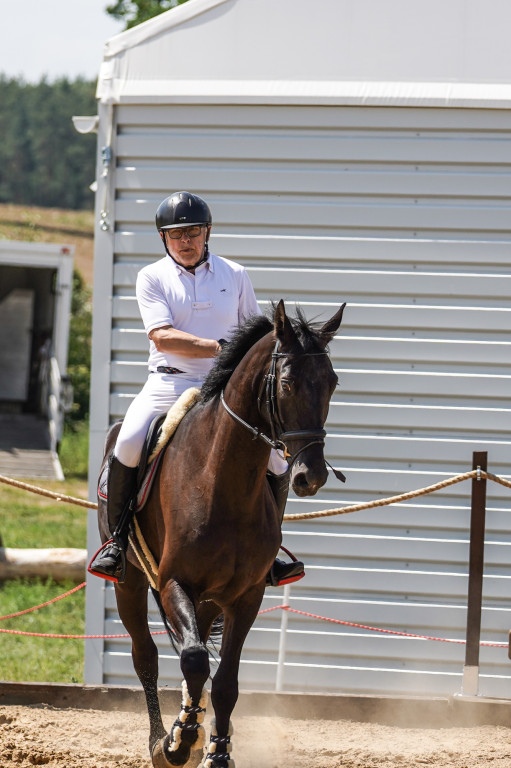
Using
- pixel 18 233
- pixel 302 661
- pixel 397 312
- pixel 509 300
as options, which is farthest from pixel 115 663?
pixel 18 233

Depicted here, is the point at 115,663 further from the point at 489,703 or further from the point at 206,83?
the point at 206,83

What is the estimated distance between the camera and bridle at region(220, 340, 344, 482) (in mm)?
3926

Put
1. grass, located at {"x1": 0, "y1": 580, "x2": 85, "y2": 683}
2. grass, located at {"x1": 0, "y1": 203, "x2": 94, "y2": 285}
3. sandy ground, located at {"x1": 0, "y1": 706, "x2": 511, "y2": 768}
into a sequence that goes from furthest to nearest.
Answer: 1. grass, located at {"x1": 0, "y1": 203, "x2": 94, "y2": 285}
2. grass, located at {"x1": 0, "y1": 580, "x2": 85, "y2": 683}
3. sandy ground, located at {"x1": 0, "y1": 706, "x2": 511, "y2": 768}

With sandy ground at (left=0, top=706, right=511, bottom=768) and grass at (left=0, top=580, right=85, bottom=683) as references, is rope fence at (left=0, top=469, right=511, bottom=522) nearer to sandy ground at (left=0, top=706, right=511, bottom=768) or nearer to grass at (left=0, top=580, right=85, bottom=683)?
sandy ground at (left=0, top=706, right=511, bottom=768)

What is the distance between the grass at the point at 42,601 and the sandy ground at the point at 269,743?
1.44 metres

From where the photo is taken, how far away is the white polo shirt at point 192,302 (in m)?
5.12

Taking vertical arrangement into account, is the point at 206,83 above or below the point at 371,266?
above

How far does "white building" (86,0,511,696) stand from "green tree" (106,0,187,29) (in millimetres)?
18448

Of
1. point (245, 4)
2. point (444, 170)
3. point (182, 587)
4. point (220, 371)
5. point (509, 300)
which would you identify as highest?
point (245, 4)

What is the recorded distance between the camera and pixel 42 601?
9.25m

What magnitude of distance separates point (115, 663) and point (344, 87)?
4239 millimetres

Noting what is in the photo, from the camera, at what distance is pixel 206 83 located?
6879mm

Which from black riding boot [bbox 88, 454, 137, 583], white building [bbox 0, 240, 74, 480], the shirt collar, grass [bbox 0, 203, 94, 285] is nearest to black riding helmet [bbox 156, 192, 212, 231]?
the shirt collar

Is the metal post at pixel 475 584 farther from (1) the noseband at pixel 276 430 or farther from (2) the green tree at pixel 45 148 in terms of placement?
(2) the green tree at pixel 45 148
